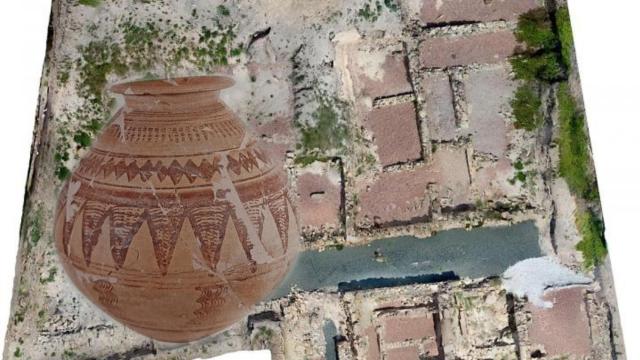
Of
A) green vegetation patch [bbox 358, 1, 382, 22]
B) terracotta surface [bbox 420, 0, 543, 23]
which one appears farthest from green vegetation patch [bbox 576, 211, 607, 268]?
green vegetation patch [bbox 358, 1, 382, 22]

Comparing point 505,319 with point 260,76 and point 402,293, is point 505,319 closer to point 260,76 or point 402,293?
point 402,293

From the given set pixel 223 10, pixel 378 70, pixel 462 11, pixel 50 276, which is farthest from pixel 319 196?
pixel 50 276

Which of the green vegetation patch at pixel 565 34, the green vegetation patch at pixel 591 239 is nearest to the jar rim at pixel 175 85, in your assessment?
the green vegetation patch at pixel 565 34

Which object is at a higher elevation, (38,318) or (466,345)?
(38,318)

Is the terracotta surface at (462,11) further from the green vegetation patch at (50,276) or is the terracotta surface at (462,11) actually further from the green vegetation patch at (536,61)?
the green vegetation patch at (50,276)

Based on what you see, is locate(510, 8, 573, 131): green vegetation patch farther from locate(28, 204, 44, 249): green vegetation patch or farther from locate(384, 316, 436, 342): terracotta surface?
locate(28, 204, 44, 249): green vegetation patch

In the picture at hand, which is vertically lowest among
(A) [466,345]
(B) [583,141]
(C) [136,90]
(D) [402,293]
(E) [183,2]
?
(A) [466,345]

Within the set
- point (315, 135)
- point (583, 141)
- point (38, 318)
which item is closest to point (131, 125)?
point (315, 135)
